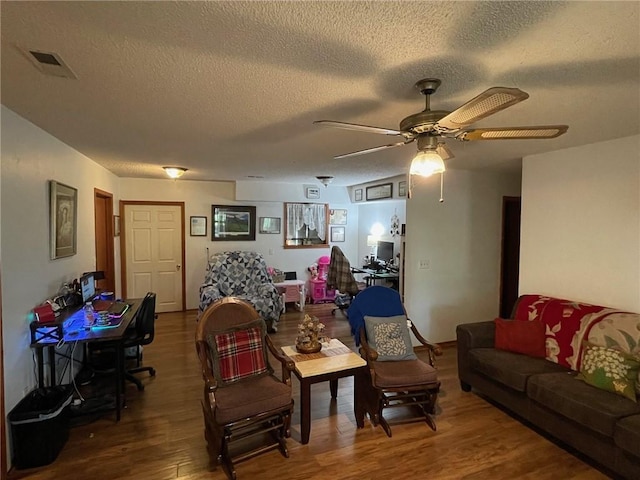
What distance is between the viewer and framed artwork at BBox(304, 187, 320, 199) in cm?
689

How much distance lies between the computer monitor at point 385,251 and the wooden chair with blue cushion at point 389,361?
3068 mm

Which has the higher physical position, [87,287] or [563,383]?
[87,287]

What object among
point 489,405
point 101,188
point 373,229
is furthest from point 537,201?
point 101,188

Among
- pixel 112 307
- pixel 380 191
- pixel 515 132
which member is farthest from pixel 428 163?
pixel 380 191

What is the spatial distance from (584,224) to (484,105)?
102 inches

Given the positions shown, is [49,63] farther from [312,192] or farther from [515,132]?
[312,192]

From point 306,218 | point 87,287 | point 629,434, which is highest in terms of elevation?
point 306,218

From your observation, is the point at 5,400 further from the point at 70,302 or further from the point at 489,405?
the point at 489,405

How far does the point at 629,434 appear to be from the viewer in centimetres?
207

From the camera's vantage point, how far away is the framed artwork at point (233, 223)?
6.46 metres

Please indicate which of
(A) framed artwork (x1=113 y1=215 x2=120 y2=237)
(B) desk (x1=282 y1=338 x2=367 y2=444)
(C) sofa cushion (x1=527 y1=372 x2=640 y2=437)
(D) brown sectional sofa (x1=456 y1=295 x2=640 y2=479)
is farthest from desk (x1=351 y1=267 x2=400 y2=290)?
(A) framed artwork (x1=113 y1=215 x2=120 y2=237)

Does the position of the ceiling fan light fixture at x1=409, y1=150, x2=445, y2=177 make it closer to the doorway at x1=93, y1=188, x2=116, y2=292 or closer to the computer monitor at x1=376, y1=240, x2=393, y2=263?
the doorway at x1=93, y1=188, x2=116, y2=292

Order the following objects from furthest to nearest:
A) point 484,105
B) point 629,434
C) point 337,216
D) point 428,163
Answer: point 337,216
point 629,434
point 428,163
point 484,105

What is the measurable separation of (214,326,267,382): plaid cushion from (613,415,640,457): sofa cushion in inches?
93.5
